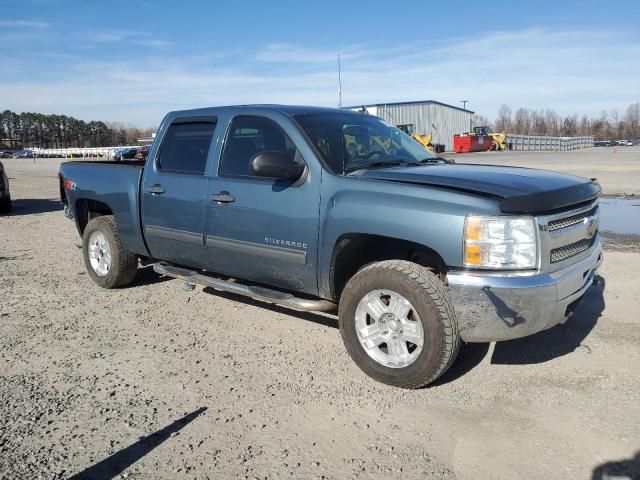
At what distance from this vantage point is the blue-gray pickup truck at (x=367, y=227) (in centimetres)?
333

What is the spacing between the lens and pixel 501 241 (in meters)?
3.28

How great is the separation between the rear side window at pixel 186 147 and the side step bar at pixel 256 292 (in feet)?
3.10

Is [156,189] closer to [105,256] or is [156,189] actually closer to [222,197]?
[222,197]

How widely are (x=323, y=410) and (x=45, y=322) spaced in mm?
3031

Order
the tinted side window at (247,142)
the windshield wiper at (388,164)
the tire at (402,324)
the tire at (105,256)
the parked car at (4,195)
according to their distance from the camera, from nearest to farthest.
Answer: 1. the tire at (402,324)
2. the windshield wiper at (388,164)
3. the tinted side window at (247,142)
4. the tire at (105,256)
5. the parked car at (4,195)

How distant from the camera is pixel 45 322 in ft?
16.6

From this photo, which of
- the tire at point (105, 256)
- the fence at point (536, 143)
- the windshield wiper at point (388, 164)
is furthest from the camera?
the fence at point (536, 143)

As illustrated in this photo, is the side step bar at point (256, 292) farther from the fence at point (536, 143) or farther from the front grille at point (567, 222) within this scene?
the fence at point (536, 143)

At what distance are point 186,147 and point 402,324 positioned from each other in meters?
2.78

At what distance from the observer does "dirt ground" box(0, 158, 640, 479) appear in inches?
113

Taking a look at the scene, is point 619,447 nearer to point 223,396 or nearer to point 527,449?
point 527,449

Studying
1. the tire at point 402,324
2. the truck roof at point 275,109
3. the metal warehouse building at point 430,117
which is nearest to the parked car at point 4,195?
the truck roof at point 275,109

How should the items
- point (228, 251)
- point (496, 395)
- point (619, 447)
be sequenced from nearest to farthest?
point (619, 447)
point (496, 395)
point (228, 251)

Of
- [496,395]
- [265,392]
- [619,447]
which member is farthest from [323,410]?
[619,447]
